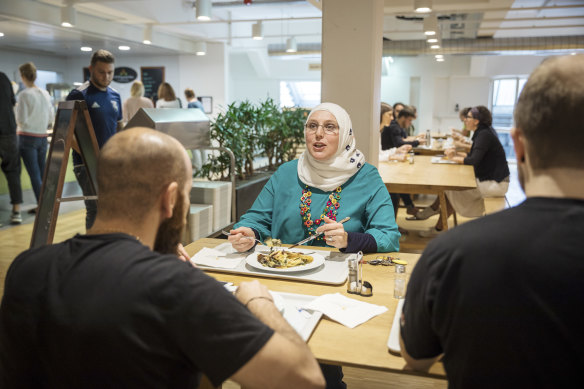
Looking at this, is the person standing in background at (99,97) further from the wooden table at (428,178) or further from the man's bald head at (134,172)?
the man's bald head at (134,172)

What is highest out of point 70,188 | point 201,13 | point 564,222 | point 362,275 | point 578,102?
point 201,13

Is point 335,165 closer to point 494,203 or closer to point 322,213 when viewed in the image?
point 322,213

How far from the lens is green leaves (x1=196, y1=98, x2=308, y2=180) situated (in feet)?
16.5

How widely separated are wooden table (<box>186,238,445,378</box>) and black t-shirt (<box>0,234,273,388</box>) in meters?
0.35

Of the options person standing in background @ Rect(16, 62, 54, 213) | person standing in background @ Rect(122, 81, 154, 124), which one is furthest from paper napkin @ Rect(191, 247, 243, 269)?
person standing in background @ Rect(122, 81, 154, 124)

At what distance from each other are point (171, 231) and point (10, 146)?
533 centimetres

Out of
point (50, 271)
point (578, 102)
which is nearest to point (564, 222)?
point (578, 102)

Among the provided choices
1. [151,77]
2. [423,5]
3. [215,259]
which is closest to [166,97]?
[423,5]

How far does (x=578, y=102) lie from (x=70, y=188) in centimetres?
749

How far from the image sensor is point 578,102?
0.81 meters

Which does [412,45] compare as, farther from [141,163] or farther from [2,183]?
[141,163]

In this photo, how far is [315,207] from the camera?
2264 millimetres

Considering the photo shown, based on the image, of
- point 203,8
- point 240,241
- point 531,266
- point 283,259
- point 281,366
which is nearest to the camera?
point 531,266

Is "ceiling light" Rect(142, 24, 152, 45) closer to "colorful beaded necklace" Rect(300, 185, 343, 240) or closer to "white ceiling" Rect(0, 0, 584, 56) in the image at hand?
"white ceiling" Rect(0, 0, 584, 56)
